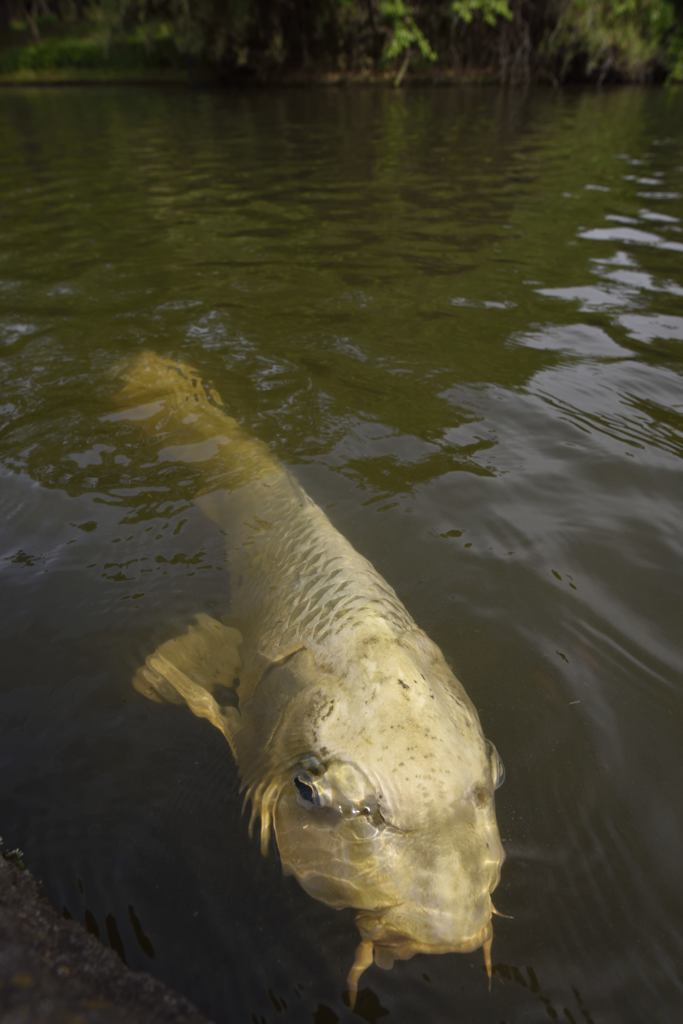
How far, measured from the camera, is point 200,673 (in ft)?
10.3

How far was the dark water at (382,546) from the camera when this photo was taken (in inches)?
89.4

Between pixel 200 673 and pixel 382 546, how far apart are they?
146cm

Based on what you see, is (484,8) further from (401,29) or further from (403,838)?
(403,838)

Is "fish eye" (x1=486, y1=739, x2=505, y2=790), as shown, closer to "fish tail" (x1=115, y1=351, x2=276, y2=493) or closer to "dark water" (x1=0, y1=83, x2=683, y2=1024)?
"dark water" (x1=0, y1=83, x2=683, y2=1024)

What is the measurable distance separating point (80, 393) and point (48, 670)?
3235mm

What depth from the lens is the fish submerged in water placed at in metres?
2.01

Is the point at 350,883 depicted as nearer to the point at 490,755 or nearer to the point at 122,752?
the point at 490,755

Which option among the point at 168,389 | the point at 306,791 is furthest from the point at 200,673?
the point at 168,389

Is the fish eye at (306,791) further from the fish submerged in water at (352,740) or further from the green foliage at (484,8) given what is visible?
the green foliage at (484,8)

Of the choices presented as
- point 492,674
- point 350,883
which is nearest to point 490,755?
point 350,883

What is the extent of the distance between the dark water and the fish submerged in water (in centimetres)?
23

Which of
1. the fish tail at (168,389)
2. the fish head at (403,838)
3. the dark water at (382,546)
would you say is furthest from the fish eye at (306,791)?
the fish tail at (168,389)

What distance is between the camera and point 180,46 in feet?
113

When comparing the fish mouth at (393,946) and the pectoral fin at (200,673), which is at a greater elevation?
the fish mouth at (393,946)
